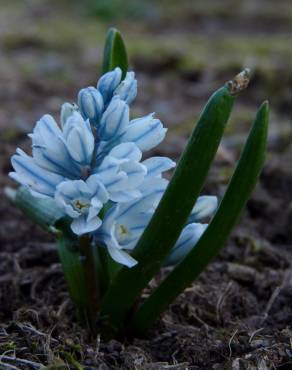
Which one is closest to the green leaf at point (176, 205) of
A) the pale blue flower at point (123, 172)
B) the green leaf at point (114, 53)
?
the pale blue flower at point (123, 172)

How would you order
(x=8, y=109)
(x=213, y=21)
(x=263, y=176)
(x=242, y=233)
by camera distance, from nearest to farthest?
1. (x=242, y=233)
2. (x=263, y=176)
3. (x=8, y=109)
4. (x=213, y=21)

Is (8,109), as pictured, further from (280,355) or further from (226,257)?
(280,355)

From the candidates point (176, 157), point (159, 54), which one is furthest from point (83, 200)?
point (159, 54)

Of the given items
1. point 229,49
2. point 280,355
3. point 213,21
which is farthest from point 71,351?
point 213,21

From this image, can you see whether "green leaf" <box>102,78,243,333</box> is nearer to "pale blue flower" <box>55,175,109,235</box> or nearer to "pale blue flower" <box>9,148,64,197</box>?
"pale blue flower" <box>55,175,109,235</box>

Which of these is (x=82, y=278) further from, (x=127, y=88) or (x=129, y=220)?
(x=127, y=88)
